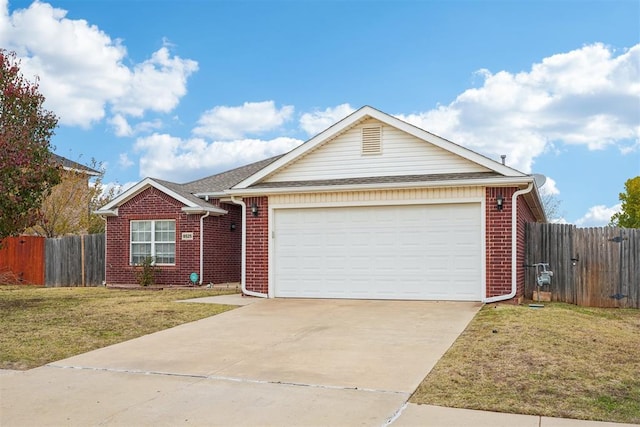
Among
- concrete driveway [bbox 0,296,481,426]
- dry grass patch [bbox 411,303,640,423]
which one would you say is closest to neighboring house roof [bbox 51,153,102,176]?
concrete driveway [bbox 0,296,481,426]

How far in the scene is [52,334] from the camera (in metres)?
9.73

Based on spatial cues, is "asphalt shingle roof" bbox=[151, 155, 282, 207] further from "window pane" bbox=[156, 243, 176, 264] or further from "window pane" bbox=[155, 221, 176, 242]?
"window pane" bbox=[156, 243, 176, 264]

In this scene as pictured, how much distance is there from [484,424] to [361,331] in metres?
4.50

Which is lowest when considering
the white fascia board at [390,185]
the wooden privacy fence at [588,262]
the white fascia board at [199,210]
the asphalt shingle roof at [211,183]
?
the wooden privacy fence at [588,262]

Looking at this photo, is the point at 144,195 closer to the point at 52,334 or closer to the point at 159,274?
the point at 159,274

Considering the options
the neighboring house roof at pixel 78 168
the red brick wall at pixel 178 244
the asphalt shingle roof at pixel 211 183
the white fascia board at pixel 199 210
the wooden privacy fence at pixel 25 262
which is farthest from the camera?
the neighboring house roof at pixel 78 168

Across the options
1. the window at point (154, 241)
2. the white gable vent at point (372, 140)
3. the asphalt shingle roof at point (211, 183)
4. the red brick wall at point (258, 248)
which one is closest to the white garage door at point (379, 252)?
the red brick wall at point (258, 248)

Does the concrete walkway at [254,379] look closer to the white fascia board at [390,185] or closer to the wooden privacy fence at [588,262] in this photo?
the white fascia board at [390,185]

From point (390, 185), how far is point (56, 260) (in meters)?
14.0

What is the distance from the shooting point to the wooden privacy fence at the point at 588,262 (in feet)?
45.7

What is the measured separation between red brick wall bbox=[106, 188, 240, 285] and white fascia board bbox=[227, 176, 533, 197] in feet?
14.9

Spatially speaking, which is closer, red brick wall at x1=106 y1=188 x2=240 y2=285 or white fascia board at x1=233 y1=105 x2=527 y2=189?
white fascia board at x1=233 y1=105 x2=527 y2=189

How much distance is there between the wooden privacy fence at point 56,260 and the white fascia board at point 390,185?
8420 millimetres

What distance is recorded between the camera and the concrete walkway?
5.47m
